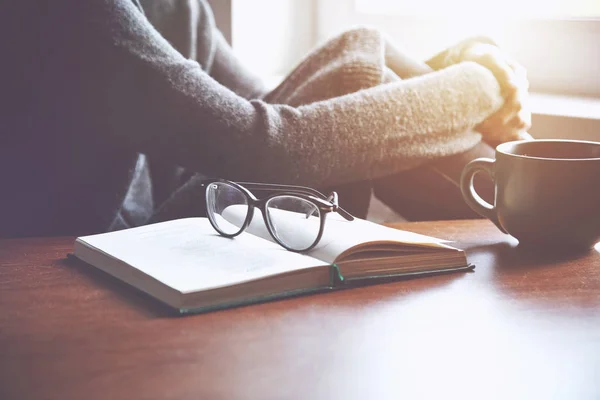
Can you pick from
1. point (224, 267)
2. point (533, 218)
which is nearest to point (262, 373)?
point (224, 267)

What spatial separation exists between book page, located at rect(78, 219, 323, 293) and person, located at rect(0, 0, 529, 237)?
16 cm

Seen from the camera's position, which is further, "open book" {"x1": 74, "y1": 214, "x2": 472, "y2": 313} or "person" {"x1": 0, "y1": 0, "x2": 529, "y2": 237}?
"person" {"x1": 0, "y1": 0, "x2": 529, "y2": 237}

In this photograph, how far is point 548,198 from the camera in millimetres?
705

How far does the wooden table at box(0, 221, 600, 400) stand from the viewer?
446 millimetres

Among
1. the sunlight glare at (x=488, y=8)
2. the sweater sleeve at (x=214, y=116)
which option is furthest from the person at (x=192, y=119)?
the sunlight glare at (x=488, y=8)

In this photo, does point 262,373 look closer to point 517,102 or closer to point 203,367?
point 203,367

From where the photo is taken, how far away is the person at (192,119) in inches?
33.6

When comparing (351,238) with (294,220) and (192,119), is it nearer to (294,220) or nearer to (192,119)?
(294,220)

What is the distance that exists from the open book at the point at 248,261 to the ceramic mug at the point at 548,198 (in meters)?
0.10

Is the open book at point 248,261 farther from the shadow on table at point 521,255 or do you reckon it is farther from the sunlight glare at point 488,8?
the sunlight glare at point 488,8

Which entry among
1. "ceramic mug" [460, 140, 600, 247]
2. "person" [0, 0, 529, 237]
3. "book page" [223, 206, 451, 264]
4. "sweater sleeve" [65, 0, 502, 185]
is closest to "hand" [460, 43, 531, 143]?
"person" [0, 0, 529, 237]

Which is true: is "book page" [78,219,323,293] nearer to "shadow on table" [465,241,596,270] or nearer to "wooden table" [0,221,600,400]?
"wooden table" [0,221,600,400]

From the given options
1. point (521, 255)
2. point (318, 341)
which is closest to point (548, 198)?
point (521, 255)

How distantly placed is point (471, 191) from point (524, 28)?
2.28 feet
